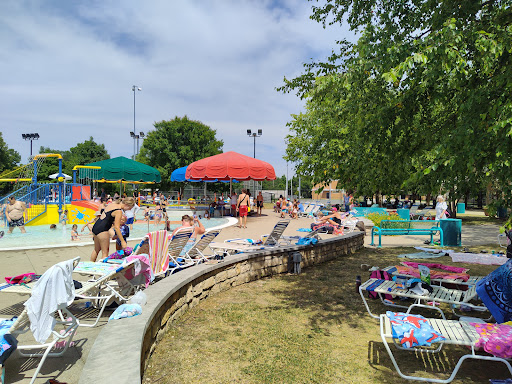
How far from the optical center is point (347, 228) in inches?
518

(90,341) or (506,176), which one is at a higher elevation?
(506,176)

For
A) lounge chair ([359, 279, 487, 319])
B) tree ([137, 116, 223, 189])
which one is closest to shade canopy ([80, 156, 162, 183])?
lounge chair ([359, 279, 487, 319])

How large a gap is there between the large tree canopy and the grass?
6.17 feet

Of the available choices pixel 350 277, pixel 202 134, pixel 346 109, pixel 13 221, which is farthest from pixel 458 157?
pixel 202 134

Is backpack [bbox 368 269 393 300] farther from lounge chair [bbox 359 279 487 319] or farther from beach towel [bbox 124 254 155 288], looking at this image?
beach towel [bbox 124 254 155 288]

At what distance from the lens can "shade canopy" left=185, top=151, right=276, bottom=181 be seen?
16.9 meters

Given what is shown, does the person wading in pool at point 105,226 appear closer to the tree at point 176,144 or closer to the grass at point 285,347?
the grass at point 285,347

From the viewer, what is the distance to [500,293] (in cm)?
364

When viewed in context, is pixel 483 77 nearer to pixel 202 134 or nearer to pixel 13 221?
pixel 13 221

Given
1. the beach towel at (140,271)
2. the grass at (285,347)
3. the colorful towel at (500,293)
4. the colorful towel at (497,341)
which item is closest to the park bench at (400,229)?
the grass at (285,347)

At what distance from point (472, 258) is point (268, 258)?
509cm

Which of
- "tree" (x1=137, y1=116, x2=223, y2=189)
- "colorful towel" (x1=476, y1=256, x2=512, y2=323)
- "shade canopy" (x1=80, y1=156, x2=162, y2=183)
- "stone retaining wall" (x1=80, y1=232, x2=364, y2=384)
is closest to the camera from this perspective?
"stone retaining wall" (x1=80, y1=232, x2=364, y2=384)

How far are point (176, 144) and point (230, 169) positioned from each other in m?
29.0

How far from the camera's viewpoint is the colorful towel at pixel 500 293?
11.8 ft
